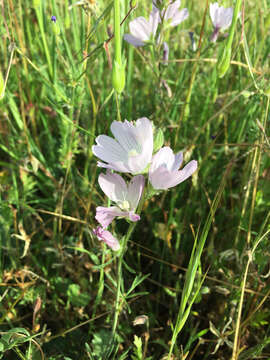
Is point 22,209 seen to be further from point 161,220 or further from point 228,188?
point 228,188

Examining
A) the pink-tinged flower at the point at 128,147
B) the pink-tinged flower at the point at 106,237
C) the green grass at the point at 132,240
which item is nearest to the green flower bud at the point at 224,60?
the green grass at the point at 132,240

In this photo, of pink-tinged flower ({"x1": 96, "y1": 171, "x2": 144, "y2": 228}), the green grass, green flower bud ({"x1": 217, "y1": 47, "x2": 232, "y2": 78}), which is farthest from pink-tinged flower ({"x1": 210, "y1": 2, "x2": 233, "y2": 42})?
pink-tinged flower ({"x1": 96, "y1": 171, "x2": 144, "y2": 228})

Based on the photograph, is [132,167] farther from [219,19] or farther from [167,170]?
[219,19]

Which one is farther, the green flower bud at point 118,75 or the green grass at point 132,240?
the green grass at point 132,240

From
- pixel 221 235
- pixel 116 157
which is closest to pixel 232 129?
pixel 221 235

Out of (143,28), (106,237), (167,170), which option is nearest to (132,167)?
(167,170)

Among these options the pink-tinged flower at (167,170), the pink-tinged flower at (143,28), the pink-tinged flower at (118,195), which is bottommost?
the pink-tinged flower at (118,195)

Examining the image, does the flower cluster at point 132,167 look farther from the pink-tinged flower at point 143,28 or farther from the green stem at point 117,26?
the pink-tinged flower at point 143,28

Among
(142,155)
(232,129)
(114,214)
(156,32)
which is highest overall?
(156,32)
